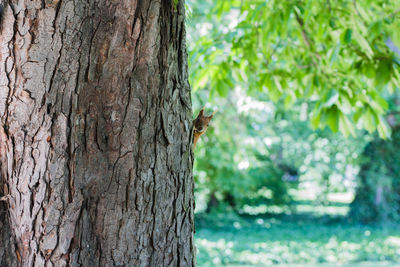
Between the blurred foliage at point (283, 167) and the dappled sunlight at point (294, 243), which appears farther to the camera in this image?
the blurred foliage at point (283, 167)

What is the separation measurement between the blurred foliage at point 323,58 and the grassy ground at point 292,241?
5.21 meters

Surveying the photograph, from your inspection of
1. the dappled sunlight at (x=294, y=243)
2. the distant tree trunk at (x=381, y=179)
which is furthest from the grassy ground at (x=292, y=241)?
the distant tree trunk at (x=381, y=179)

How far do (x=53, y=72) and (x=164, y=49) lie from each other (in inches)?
12.8

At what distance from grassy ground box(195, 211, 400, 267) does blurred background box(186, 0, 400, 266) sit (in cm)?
3

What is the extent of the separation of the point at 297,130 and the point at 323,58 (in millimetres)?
10578

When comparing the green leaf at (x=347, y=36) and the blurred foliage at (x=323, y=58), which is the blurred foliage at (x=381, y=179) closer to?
the blurred foliage at (x=323, y=58)

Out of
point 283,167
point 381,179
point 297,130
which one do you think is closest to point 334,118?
point 381,179

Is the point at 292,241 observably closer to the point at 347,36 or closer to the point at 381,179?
the point at 381,179

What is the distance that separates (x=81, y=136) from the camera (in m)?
1.14

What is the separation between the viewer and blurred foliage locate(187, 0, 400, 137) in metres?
2.18

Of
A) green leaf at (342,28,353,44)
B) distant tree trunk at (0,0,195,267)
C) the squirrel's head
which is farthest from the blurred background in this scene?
distant tree trunk at (0,0,195,267)

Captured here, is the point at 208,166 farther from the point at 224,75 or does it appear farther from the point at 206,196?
the point at 224,75

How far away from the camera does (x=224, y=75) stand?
2559 mm

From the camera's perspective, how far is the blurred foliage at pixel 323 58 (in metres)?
2.18
